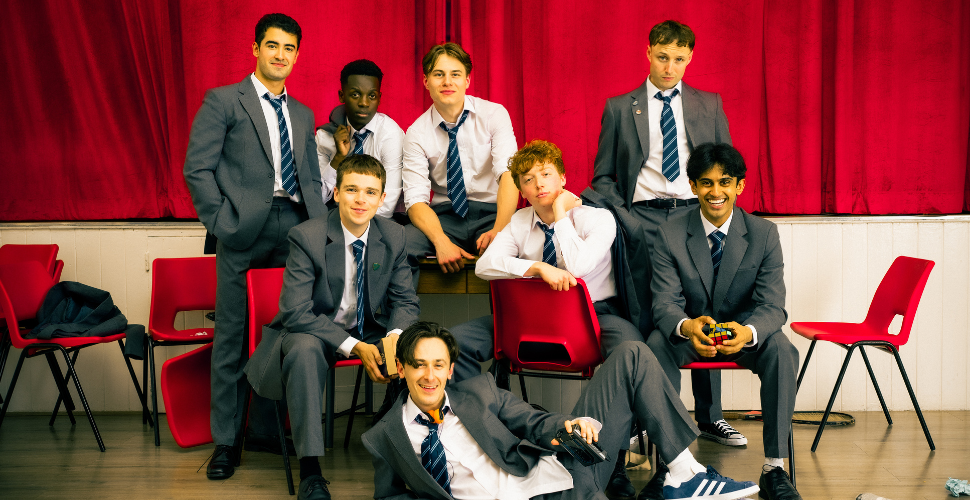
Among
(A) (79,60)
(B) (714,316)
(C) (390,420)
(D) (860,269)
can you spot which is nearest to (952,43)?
(D) (860,269)

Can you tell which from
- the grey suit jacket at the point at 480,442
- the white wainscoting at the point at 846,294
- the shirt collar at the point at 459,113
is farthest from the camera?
the white wainscoting at the point at 846,294

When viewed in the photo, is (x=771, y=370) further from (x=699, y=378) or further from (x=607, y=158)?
(x=607, y=158)

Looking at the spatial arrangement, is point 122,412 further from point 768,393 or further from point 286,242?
point 768,393

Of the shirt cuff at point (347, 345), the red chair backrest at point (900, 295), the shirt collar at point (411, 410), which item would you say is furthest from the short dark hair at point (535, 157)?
the red chair backrest at point (900, 295)

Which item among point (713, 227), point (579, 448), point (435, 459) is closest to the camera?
point (579, 448)

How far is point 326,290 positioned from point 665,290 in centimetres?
135

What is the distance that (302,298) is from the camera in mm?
2777

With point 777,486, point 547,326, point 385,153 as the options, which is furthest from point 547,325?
point 385,153

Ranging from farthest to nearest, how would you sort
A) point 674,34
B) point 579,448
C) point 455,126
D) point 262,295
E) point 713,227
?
point 455,126 < point 674,34 < point 262,295 < point 713,227 < point 579,448

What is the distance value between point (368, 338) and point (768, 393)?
1.57 m

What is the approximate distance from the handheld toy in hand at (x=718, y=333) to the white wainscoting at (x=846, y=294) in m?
1.46

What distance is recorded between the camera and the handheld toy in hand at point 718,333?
2631 millimetres

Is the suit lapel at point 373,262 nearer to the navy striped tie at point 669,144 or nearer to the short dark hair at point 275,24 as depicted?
the short dark hair at point 275,24

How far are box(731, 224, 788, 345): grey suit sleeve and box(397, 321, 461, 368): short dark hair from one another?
1.16 meters
